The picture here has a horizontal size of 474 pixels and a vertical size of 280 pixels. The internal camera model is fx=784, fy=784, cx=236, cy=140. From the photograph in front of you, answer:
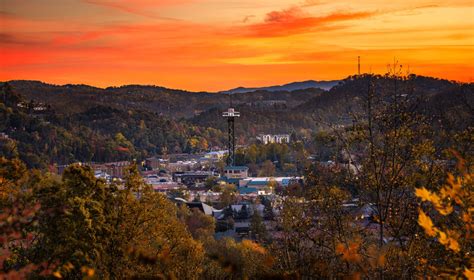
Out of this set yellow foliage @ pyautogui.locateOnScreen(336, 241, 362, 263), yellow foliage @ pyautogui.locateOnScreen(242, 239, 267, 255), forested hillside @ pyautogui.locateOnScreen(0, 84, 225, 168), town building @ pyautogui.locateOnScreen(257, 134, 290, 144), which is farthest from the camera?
town building @ pyautogui.locateOnScreen(257, 134, 290, 144)

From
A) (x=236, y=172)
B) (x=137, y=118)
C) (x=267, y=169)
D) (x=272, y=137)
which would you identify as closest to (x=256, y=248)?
(x=236, y=172)

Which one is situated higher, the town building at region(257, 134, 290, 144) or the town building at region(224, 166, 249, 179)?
the town building at region(257, 134, 290, 144)

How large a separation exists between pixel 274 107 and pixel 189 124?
97.1 feet

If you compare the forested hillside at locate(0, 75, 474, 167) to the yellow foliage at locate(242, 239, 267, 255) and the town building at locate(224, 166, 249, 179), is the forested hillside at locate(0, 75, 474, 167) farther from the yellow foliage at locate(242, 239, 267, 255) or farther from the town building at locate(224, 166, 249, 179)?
the yellow foliage at locate(242, 239, 267, 255)

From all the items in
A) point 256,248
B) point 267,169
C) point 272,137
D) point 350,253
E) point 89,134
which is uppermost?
point 350,253

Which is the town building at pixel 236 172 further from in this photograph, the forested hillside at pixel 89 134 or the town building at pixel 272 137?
the town building at pixel 272 137

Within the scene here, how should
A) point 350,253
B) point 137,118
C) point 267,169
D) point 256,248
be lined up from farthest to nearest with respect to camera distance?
point 137,118 < point 267,169 < point 256,248 < point 350,253

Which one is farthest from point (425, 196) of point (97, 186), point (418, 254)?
point (97, 186)

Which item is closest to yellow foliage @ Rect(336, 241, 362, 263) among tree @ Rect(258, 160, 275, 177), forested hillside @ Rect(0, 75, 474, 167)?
forested hillside @ Rect(0, 75, 474, 167)

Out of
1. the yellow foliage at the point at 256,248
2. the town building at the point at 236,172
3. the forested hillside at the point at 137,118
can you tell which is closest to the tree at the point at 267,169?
the town building at the point at 236,172

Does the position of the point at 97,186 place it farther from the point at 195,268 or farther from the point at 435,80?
the point at 435,80

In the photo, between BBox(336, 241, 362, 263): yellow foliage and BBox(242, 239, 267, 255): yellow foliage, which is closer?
BBox(336, 241, 362, 263): yellow foliage

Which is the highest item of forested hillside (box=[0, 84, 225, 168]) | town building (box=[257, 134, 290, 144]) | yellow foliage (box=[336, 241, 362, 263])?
yellow foliage (box=[336, 241, 362, 263])

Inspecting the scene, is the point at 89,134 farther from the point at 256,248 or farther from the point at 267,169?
the point at 256,248
